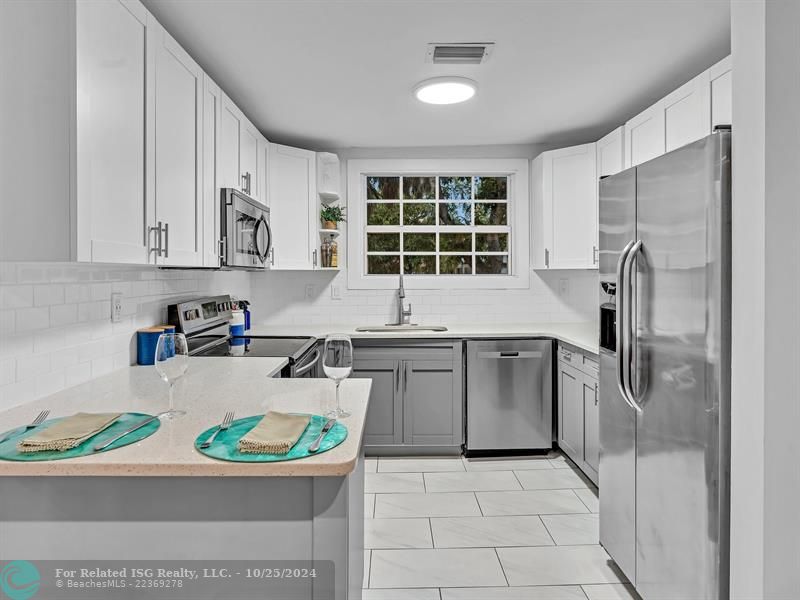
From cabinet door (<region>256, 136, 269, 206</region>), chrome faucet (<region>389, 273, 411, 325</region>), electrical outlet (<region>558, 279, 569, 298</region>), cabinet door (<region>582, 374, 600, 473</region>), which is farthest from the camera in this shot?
electrical outlet (<region>558, 279, 569, 298</region>)

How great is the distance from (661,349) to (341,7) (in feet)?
5.88

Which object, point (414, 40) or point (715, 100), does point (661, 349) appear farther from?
point (414, 40)

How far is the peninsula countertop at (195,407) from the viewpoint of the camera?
1158mm

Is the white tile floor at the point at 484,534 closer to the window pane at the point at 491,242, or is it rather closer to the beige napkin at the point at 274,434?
the beige napkin at the point at 274,434

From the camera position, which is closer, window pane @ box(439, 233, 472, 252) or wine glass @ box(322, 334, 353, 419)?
wine glass @ box(322, 334, 353, 419)

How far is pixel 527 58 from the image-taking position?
2.55 meters

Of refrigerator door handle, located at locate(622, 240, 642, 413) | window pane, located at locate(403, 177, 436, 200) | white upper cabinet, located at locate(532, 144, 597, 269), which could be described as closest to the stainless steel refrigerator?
refrigerator door handle, located at locate(622, 240, 642, 413)

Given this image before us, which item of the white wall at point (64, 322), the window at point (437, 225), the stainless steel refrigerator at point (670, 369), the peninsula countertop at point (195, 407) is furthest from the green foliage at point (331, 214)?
the stainless steel refrigerator at point (670, 369)

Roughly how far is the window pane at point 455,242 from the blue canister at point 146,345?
103 inches

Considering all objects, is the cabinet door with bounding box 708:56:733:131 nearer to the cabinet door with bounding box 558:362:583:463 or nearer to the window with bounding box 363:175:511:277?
the cabinet door with bounding box 558:362:583:463

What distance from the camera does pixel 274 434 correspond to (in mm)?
1307

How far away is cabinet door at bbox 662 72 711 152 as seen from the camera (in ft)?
7.95

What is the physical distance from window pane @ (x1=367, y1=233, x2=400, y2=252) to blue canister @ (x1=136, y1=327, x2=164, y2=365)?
2.33 metres

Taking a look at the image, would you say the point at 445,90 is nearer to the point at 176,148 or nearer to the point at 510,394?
the point at 176,148
